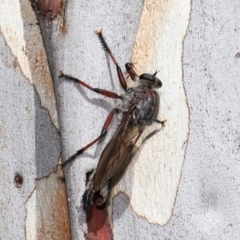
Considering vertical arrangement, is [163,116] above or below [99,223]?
above

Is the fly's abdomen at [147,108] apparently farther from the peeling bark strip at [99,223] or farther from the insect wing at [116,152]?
the peeling bark strip at [99,223]

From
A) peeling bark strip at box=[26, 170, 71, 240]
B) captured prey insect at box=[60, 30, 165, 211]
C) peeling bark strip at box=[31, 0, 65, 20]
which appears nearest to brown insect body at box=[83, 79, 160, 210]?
captured prey insect at box=[60, 30, 165, 211]

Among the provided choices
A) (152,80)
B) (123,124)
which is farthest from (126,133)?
(152,80)

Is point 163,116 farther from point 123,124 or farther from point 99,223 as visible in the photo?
point 99,223

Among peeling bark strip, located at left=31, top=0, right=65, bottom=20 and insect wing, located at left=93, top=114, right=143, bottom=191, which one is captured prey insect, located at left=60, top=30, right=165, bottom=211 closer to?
insect wing, located at left=93, top=114, right=143, bottom=191

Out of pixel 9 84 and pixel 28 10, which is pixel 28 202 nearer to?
pixel 9 84

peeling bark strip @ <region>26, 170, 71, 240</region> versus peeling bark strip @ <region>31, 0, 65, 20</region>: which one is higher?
peeling bark strip @ <region>31, 0, 65, 20</region>

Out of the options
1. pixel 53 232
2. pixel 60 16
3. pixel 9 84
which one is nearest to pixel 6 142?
pixel 9 84
